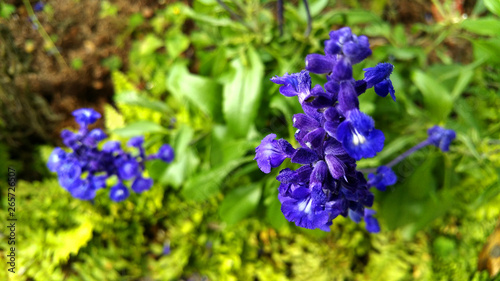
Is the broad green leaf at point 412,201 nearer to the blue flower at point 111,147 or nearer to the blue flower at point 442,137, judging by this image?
the blue flower at point 442,137

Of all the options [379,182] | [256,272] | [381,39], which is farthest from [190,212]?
[381,39]

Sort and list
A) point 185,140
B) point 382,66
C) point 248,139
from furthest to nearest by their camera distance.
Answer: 1. point 185,140
2. point 248,139
3. point 382,66

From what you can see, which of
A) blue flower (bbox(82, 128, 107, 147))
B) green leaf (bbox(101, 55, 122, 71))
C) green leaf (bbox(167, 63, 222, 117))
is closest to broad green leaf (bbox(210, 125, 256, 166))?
green leaf (bbox(167, 63, 222, 117))

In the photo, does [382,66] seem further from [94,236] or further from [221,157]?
[94,236]

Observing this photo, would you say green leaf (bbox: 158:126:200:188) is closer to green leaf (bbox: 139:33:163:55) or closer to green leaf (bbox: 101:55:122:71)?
green leaf (bbox: 139:33:163:55)

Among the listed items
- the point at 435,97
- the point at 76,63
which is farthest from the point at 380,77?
the point at 76,63

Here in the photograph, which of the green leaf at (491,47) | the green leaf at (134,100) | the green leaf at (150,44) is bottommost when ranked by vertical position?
the green leaf at (150,44)

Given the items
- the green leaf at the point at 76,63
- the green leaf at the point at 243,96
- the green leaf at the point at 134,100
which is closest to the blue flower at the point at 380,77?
the green leaf at the point at 243,96
